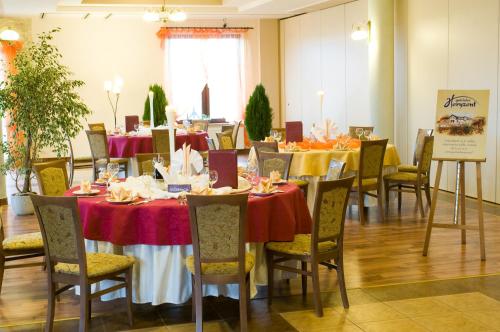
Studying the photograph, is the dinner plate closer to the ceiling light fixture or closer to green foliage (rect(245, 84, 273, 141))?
the ceiling light fixture

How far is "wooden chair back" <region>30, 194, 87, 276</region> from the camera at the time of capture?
4.22 meters

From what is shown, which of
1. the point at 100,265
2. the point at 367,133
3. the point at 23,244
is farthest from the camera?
the point at 367,133

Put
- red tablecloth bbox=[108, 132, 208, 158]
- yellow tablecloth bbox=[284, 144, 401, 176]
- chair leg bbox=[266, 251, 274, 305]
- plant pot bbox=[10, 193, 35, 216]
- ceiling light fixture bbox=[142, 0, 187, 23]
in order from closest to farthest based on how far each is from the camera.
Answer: chair leg bbox=[266, 251, 274, 305] → yellow tablecloth bbox=[284, 144, 401, 176] → plant pot bbox=[10, 193, 35, 216] → red tablecloth bbox=[108, 132, 208, 158] → ceiling light fixture bbox=[142, 0, 187, 23]

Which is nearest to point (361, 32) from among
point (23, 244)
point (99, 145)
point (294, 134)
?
point (294, 134)

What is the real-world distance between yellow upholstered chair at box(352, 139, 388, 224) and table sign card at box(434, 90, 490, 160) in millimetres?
1266

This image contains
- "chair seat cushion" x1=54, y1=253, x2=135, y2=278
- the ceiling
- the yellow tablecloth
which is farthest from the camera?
the ceiling

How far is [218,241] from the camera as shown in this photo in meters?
4.19

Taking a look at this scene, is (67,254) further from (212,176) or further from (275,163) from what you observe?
(275,163)

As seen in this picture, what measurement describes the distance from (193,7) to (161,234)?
Result: 32.8 ft

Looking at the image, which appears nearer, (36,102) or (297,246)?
(297,246)

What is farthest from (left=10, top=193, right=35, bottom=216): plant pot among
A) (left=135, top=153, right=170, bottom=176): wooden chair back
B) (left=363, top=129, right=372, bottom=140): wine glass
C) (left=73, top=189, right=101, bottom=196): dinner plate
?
(left=363, top=129, right=372, bottom=140): wine glass

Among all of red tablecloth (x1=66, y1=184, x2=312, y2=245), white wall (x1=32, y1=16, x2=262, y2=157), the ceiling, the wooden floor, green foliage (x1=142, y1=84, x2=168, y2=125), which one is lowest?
the wooden floor

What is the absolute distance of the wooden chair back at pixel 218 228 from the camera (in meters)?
4.11

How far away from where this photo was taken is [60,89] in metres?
8.47
